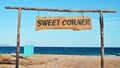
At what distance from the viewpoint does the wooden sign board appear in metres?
12.7

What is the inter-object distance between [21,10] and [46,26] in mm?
1418

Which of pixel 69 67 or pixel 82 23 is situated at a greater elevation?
pixel 82 23

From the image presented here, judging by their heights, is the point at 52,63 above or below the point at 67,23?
below

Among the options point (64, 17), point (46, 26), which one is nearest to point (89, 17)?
point (64, 17)

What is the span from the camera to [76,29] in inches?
498

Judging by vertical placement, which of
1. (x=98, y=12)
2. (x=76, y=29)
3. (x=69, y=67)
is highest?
(x=98, y=12)

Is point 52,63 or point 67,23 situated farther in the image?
point 52,63

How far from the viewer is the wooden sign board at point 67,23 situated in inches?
500

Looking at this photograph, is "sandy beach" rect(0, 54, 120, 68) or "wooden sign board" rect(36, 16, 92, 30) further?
"sandy beach" rect(0, 54, 120, 68)

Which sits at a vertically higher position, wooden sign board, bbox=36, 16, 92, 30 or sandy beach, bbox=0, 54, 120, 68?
wooden sign board, bbox=36, 16, 92, 30

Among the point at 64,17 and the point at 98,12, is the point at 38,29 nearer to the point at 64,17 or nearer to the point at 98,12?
the point at 64,17

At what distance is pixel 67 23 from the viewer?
12766mm

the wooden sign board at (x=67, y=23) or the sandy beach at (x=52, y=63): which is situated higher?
the wooden sign board at (x=67, y=23)

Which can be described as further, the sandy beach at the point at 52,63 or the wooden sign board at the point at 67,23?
the sandy beach at the point at 52,63
